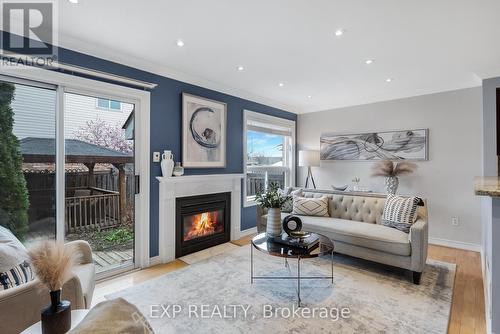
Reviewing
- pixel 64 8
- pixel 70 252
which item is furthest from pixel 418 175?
pixel 64 8

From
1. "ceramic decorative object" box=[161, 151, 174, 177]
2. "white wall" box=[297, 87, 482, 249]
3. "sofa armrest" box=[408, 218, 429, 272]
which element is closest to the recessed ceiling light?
"sofa armrest" box=[408, 218, 429, 272]

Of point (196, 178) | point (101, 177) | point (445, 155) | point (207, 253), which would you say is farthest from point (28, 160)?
point (445, 155)

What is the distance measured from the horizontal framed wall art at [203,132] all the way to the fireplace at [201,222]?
52cm

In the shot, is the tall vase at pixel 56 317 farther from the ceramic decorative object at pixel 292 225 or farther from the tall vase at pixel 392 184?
the tall vase at pixel 392 184

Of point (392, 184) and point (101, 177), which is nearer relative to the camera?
point (101, 177)

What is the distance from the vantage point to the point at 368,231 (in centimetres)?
294

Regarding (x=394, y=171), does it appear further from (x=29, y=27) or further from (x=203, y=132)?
(x=29, y=27)

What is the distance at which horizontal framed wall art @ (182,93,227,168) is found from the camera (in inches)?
137

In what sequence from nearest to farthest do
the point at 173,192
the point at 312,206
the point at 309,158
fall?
the point at 173,192 < the point at 312,206 < the point at 309,158

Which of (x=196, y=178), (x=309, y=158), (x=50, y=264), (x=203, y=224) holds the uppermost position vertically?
(x=309, y=158)

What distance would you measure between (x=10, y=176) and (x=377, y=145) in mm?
4959

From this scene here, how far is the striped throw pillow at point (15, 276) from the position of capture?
1293mm

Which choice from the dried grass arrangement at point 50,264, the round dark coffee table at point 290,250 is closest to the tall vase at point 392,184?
the round dark coffee table at point 290,250

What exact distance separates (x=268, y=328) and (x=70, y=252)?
1506 mm
